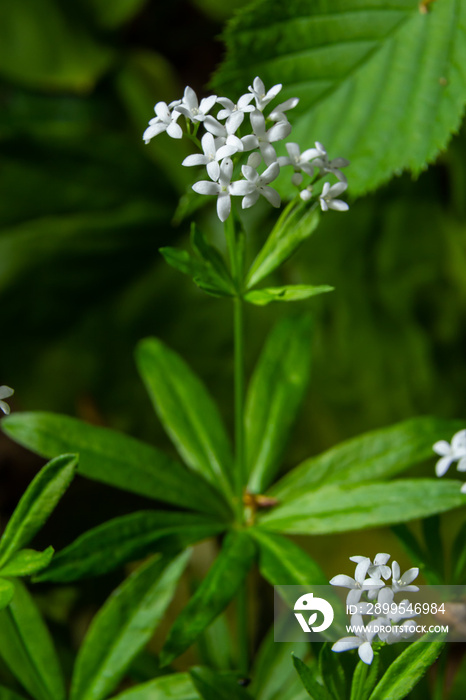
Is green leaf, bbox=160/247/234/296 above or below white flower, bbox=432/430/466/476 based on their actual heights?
above

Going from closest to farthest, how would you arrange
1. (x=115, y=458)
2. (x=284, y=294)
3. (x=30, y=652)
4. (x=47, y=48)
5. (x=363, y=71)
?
(x=284, y=294), (x=30, y=652), (x=115, y=458), (x=363, y=71), (x=47, y=48)

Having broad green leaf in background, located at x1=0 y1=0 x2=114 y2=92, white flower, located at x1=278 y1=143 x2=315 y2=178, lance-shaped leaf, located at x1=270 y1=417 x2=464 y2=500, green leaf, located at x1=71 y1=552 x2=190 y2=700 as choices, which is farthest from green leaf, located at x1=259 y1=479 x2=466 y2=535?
broad green leaf in background, located at x1=0 y1=0 x2=114 y2=92

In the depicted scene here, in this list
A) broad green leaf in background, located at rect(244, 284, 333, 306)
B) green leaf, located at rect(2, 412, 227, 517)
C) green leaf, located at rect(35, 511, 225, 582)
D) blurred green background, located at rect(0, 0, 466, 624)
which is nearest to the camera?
broad green leaf in background, located at rect(244, 284, 333, 306)

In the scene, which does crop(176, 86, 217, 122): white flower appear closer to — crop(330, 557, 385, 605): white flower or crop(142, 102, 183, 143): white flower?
crop(142, 102, 183, 143): white flower

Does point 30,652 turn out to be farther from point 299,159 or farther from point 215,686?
point 299,159

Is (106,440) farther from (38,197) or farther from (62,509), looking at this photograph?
(38,197)

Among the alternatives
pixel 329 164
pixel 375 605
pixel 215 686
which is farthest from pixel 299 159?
pixel 215 686

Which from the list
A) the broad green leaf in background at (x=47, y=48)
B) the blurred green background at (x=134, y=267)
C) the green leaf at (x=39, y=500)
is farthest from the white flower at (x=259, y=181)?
the broad green leaf in background at (x=47, y=48)
